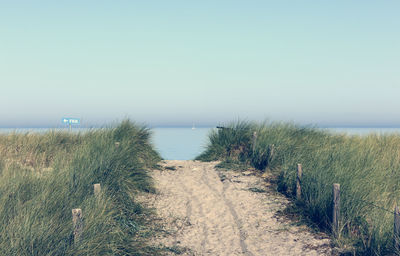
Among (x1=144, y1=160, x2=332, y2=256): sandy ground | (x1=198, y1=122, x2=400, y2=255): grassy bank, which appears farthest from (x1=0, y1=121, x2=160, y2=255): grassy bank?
(x1=198, y1=122, x2=400, y2=255): grassy bank

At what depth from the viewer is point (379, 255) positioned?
6227mm

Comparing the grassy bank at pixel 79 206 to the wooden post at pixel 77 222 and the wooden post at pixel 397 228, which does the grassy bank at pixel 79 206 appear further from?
the wooden post at pixel 397 228

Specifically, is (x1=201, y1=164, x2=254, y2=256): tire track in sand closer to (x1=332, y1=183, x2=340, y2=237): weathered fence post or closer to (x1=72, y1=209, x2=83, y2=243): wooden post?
(x1=332, y1=183, x2=340, y2=237): weathered fence post

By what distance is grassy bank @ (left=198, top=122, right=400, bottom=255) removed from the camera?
735 cm

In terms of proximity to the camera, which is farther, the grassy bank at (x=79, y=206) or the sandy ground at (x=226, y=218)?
the sandy ground at (x=226, y=218)

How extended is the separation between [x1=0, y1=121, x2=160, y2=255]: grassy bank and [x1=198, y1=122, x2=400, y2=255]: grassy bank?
373cm

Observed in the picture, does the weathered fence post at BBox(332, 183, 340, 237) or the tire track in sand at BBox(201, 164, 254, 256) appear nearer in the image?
the weathered fence post at BBox(332, 183, 340, 237)

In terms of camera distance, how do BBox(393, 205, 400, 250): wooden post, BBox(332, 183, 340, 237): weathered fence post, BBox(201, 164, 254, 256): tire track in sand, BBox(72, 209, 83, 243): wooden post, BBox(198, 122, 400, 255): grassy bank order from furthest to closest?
BBox(201, 164, 254, 256): tire track in sand
BBox(332, 183, 340, 237): weathered fence post
BBox(198, 122, 400, 255): grassy bank
BBox(393, 205, 400, 250): wooden post
BBox(72, 209, 83, 243): wooden post

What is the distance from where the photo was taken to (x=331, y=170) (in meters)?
9.48

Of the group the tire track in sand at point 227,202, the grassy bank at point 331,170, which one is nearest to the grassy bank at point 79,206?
the tire track in sand at point 227,202

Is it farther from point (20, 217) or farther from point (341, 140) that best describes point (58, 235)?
point (341, 140)

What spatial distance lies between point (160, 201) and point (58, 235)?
523 centimetres

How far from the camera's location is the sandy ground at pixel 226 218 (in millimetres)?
7645

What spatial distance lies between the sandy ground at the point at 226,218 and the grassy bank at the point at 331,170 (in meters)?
0.56
